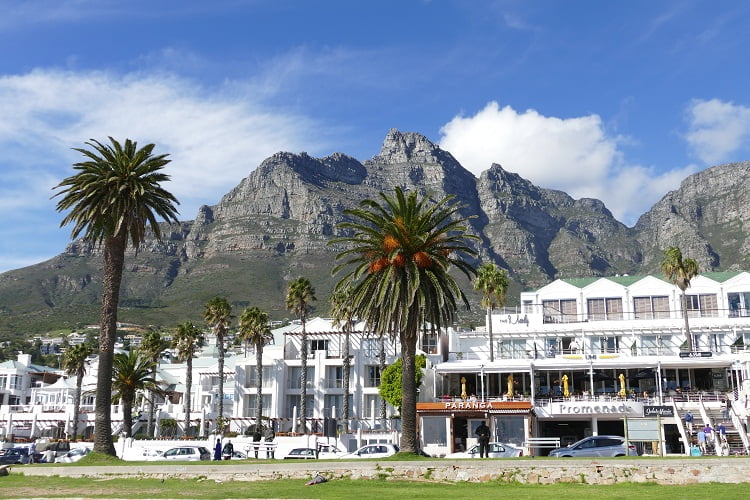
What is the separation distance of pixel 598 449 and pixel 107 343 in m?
29.0

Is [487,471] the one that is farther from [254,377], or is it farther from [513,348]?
[254,377]

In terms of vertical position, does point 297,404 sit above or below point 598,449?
above

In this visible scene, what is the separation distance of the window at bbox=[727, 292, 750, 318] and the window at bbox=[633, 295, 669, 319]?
238 inches

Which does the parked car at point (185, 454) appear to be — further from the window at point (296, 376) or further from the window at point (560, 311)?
the window at point (560, 311)

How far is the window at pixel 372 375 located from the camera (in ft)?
256

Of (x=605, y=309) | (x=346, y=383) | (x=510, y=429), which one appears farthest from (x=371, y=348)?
(x=510, y=429)

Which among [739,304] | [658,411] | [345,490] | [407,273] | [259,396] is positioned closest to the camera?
[345,490]

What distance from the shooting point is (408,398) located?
39344 mm

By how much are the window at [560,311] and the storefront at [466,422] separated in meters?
24.9

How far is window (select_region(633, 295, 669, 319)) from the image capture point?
74.8 m

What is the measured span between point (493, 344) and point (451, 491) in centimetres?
4947

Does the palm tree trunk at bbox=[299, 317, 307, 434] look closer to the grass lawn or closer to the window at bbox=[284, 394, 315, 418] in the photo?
the window at bbox=[284, 394, 315, 418]

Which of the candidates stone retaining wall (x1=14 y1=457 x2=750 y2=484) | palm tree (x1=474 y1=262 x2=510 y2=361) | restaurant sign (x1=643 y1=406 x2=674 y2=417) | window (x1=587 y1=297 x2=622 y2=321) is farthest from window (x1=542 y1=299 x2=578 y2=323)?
stone retaining wall (x1=14 y1=457 x2=750 y2=484)

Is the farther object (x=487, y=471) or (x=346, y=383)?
(x=346, y=383)
